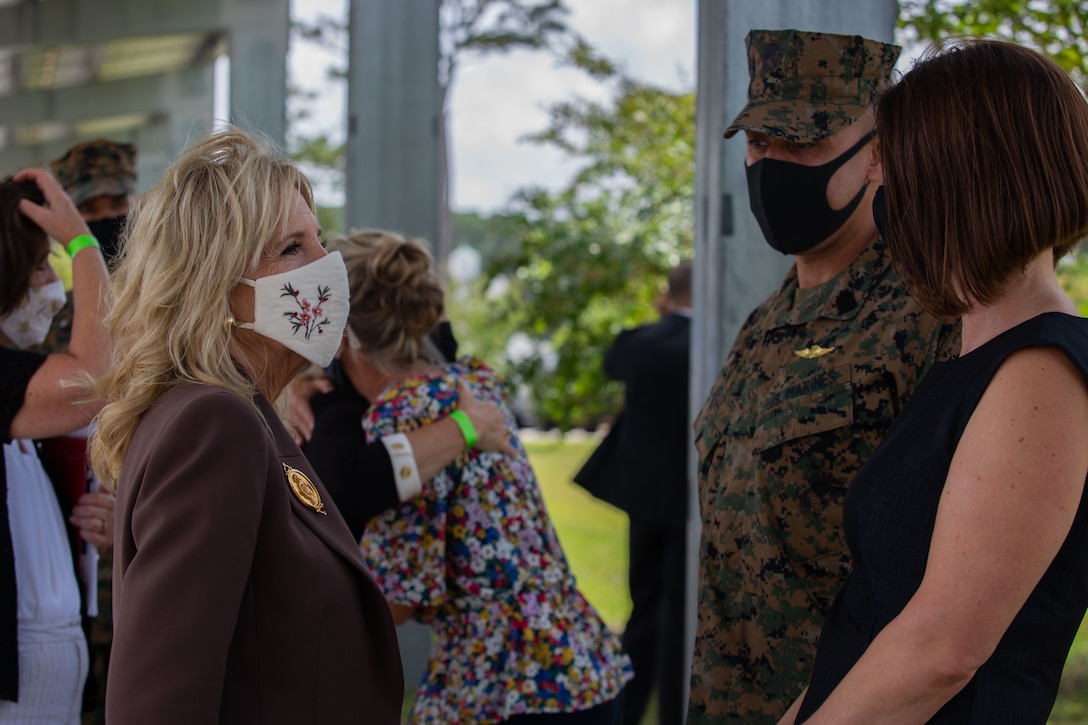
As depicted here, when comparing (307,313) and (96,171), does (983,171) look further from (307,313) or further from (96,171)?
(96,171)

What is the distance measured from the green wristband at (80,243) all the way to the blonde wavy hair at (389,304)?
579 millimetres

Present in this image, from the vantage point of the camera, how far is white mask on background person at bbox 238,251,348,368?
1633 mm

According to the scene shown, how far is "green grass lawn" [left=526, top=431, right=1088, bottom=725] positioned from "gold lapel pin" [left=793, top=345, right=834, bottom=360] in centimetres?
259

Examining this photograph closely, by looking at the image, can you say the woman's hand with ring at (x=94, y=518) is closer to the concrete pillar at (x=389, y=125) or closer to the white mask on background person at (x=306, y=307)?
the white mask on background person at (x=306, y=307)

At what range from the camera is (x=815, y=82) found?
2.25 metres

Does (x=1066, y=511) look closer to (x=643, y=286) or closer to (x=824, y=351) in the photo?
(x=824, y=351)

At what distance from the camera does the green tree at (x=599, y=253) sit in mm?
5852

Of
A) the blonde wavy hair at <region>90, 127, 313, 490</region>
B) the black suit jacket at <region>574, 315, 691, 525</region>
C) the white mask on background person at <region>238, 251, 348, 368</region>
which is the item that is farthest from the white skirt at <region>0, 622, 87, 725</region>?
the black suit jacket at <region>574, 315, 691, 525</region>

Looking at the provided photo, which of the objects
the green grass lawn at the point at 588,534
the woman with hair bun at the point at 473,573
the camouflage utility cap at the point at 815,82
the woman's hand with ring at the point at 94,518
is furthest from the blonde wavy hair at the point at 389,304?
the green grass lawn at the point at 588,534

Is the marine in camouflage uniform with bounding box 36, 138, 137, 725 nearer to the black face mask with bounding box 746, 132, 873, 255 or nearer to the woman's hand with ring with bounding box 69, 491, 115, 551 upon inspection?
the woman's hand with ring with bounding box 69, 491, 115, 551

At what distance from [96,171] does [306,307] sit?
165 cm

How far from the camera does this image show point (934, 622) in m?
1.28

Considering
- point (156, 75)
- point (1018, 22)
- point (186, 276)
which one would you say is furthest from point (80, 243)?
point (1018, 22)

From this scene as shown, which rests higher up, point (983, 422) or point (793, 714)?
point (983, 422)
